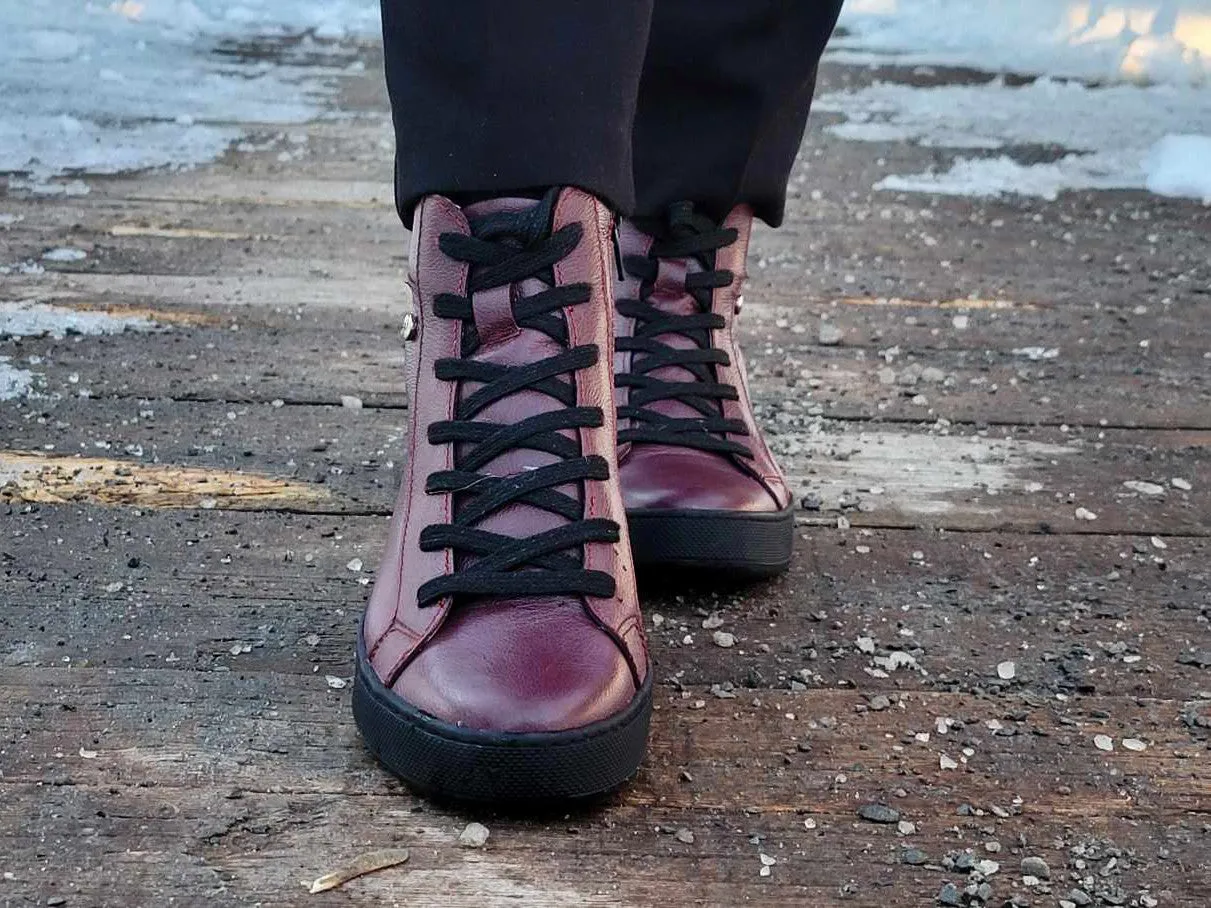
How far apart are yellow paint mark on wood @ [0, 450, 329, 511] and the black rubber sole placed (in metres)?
0.33

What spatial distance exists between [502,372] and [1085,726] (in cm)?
44

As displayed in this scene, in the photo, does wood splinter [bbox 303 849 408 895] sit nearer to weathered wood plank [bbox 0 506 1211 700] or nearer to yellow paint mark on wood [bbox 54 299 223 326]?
weathered wood plank [bbox 0 506 1211 700]

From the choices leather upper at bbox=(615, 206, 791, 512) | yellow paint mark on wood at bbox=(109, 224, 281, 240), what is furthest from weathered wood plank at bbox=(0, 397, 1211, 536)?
yellow paint mark on wood at bbox=(109, 224, 281, 240)

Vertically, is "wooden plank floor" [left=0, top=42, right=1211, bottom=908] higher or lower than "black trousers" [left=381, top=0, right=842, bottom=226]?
lower

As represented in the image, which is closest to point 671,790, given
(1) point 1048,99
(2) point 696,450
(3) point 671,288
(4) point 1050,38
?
(2) point 696,450

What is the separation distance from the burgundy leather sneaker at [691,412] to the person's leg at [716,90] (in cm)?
3

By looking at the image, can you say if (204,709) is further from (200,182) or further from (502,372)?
(200,182)

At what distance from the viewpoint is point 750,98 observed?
3.50 feet

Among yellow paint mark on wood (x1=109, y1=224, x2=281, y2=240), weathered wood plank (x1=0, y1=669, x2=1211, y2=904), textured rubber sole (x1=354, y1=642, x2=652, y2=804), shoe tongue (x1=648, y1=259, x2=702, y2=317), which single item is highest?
shoe tongue (x1=648, y1=259, x2=702, y2=317)

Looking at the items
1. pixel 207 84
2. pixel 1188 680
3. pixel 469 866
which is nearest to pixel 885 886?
pixel 469 866

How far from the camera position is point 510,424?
0.82m

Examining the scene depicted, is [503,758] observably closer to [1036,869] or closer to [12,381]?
[1036,869]

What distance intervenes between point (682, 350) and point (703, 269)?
0.08 m

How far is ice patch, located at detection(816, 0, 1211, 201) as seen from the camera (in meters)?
2.70
